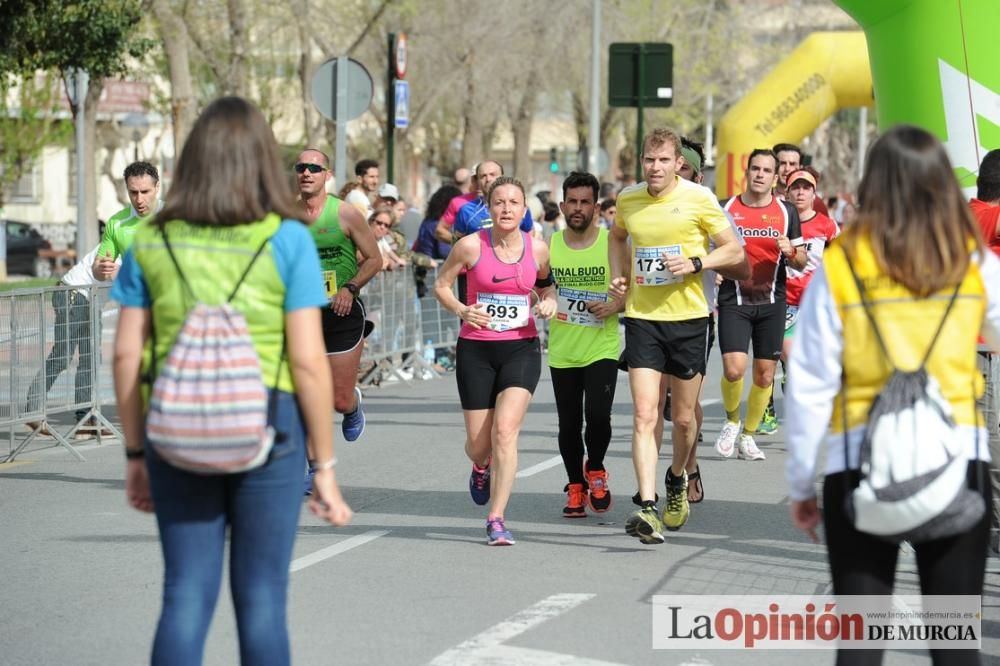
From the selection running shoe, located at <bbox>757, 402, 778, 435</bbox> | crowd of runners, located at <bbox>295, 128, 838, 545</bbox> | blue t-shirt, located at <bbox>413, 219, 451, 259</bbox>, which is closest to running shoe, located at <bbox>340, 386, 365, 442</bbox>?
crowd of runners, located at <bbox>295, 128, 838, 545</bbox>

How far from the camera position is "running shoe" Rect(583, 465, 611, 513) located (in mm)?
8992

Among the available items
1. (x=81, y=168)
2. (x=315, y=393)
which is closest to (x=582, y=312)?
(x=315, y=393)

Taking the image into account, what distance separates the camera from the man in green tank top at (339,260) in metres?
9.31

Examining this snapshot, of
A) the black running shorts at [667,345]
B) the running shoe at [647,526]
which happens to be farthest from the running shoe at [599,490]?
the running shoe at [647,526]

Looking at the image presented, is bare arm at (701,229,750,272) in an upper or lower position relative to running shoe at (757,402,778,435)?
upper

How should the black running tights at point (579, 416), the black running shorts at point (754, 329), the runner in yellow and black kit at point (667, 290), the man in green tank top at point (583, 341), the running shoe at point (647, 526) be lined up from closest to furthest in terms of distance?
the running shoe at point (647, 526) < the runner in yellow and black kit at point (667, 290) < the man in green tank top at point (583, 341) < the black running tights at point (579, 416) < the black running shorts at point (754, 329)

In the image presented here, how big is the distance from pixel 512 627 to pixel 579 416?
2725mm

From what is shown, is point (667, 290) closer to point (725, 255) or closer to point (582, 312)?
point (725, 255)

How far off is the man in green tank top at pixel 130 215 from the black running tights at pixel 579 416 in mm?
2991

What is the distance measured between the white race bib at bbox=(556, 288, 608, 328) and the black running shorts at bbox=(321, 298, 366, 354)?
122 cm

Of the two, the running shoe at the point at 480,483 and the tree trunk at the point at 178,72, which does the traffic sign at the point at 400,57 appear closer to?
the tree trunk at the point at 178,72

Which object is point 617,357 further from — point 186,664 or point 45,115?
point 45,115

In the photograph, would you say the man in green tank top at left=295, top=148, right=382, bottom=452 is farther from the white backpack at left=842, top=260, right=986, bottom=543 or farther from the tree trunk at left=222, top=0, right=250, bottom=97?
the tree trunk at left=222, top=0, right=250, bottom=97

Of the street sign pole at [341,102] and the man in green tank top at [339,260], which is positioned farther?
the street sign pole at [341,102]
